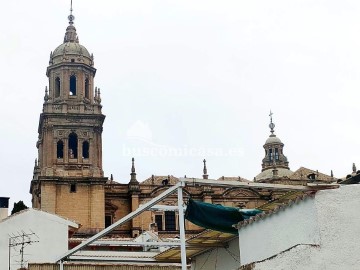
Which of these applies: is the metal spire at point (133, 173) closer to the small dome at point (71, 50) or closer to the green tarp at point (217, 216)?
the small dome at point (71, 50)

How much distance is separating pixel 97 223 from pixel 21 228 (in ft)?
65.0

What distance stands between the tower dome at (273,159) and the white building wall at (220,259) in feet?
152

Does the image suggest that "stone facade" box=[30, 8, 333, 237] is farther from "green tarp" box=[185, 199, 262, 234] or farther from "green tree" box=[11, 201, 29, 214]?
"green tarp" box=[185, 199, 262, 234]

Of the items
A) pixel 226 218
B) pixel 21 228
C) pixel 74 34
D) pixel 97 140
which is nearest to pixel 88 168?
pixel 97 140

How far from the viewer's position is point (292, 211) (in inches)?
521

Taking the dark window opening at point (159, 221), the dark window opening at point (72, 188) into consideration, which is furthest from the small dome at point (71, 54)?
the dark window opening at point (159, 221)

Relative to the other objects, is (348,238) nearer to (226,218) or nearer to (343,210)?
(343,210)

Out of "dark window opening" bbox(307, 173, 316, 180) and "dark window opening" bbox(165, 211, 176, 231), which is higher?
"dark window opening" bbox(307, 173, 316, 180)

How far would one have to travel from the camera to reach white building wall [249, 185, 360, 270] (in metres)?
12.6

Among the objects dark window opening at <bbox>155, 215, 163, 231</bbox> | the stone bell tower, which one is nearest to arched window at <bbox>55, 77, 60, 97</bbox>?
the stone bell tower

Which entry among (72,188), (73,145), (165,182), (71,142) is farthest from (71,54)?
(165,182)

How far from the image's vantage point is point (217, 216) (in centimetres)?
1552

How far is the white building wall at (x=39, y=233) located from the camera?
103ft

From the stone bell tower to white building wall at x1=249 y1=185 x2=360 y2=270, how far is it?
127 feet
